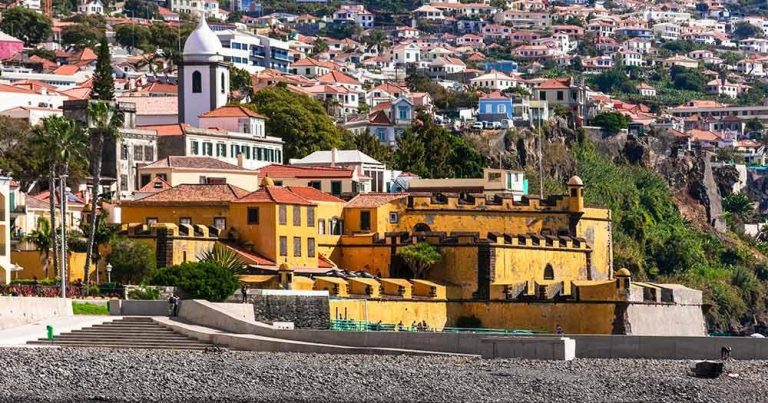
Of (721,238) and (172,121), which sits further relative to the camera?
(721,238)

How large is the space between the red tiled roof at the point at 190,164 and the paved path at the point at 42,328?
85.4ft

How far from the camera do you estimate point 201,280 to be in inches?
2623

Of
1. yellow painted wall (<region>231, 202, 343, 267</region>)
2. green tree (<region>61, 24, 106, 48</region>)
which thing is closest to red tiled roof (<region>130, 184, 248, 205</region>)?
yellow painted wall (<region>231, 202, 343, 267</region>)

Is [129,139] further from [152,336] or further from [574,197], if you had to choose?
[152,336]

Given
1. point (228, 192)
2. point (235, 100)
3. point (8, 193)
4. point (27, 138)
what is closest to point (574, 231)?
A: point (228, 192)

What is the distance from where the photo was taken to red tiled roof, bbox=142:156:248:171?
89.1 m

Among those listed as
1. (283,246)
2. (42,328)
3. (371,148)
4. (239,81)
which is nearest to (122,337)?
(42,328)

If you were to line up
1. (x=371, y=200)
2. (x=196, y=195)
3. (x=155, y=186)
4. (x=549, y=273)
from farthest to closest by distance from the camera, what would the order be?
(x=155, y=186), (x=371, y=200), (x=549, y=273), (x=196, y=195)

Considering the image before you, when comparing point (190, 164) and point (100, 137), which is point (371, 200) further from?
point (190, 164)

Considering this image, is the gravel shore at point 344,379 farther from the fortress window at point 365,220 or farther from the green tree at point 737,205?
the green tree at point 737,205

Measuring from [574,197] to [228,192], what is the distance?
12.7m

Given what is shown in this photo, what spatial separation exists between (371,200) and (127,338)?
20342mm

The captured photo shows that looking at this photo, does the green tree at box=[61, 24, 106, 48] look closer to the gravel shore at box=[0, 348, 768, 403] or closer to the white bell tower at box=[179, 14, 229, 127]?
the white bell tower at box=[179, 14, 229, 127]

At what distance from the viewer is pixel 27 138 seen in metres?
95.6
